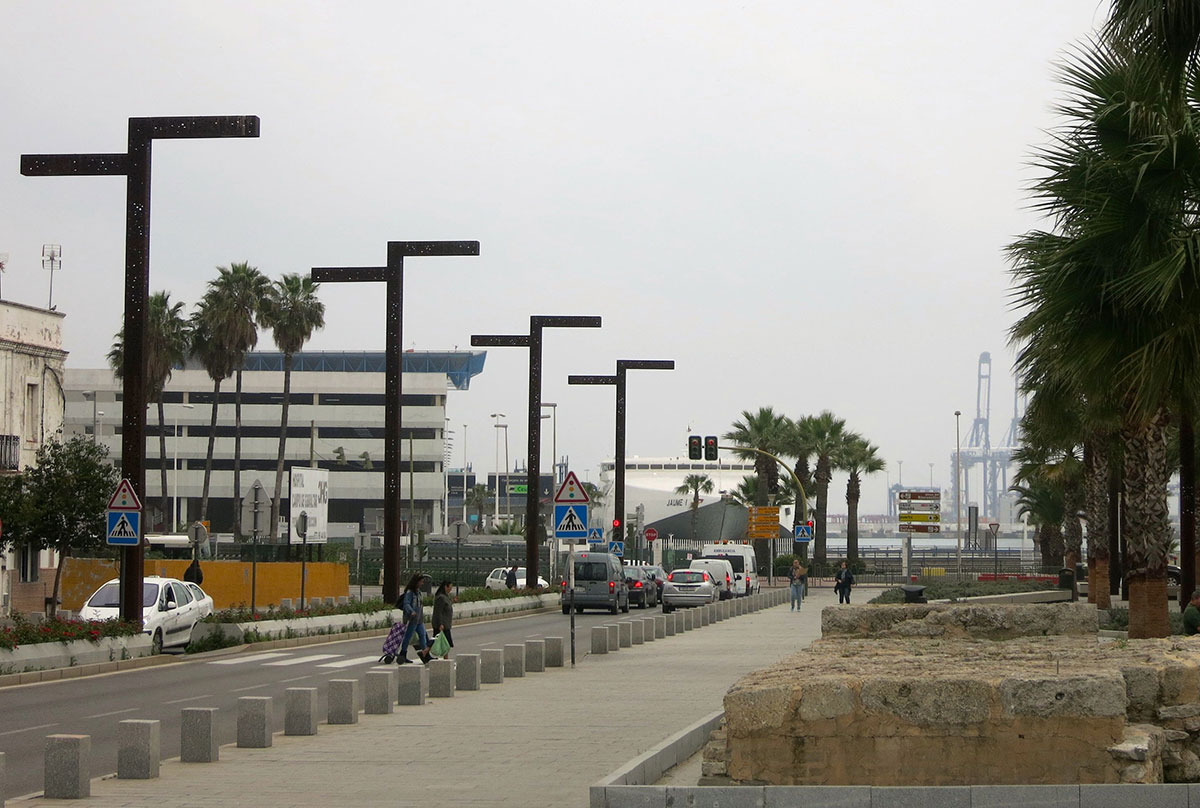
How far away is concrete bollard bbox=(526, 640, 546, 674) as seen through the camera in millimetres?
23875

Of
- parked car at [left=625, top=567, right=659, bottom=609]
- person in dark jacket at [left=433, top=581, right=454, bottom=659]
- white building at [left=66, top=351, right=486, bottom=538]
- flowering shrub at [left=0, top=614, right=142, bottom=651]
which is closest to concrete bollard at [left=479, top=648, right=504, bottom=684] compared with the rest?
person in dark jacket at [left=433, top=581, right=454, bottom=659]

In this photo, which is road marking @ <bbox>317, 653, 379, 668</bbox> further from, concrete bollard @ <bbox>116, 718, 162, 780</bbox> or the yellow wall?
the yellow wall

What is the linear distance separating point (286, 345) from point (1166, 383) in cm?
6130

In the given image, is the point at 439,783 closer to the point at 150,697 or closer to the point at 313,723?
the point at 313,723

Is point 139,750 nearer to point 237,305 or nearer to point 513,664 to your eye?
point 513,664

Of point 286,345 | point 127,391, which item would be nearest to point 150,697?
point 127,391

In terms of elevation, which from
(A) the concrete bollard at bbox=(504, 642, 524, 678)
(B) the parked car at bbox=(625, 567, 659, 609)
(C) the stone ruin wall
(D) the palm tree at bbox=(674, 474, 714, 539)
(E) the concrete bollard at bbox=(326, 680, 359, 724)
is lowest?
(B) the parked car at bbox=(625, 567, 659, 609)

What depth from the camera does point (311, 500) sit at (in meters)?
48.6

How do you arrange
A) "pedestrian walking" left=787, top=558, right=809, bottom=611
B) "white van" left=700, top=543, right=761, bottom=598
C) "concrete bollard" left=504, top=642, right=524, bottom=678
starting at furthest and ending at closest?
1. "white van" left=700, top=543, right=761, bottom=598
2. "pedestrian walking" left=787, top=558, right=809, bottom=611
3. "concrete bollard" left=504, top=642, right=524, bottom=678

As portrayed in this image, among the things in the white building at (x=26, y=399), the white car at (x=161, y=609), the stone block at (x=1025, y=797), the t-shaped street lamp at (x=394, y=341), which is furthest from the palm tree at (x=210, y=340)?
the stone block at (x=1025, y=797)

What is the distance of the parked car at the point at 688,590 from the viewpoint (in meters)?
49.1

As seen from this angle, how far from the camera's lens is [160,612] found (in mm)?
28391

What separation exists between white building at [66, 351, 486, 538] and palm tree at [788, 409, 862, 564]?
34.3 metres

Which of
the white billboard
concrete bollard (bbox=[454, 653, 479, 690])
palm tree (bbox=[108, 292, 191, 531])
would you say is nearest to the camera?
concrete bollard (bbox=[454, 653, 479, 690])
